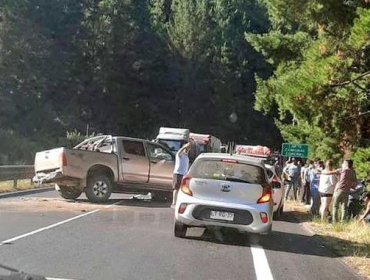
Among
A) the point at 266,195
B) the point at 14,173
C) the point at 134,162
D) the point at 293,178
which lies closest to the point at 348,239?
the point at 266,195

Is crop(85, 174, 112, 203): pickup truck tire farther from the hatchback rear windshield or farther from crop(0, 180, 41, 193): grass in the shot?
the hatchback rear windshield

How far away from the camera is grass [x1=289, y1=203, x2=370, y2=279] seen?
1072 centimetres

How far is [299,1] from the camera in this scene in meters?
16.7

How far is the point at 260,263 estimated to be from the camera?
33.1 ft

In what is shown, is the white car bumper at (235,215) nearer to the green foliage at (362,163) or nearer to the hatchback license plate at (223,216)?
the hatchback license plate at (223,216)

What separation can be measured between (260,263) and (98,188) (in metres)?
9.41

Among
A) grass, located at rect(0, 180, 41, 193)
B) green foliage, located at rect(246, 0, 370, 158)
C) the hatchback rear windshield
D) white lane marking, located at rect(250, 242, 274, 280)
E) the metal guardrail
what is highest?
green foliage, located at rect(246, 0, 370, 158)

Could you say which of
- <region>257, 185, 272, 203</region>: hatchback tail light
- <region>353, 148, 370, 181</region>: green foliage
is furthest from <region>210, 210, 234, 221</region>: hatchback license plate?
<region>353, 148, 370, 181</region>: green foliage

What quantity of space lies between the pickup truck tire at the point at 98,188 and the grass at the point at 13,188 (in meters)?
3.26

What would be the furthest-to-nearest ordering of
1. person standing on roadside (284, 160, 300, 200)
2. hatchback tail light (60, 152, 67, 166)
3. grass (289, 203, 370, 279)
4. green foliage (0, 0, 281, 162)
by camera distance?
1. green foliage (0, 0, 281, 162)
2. person standing on roadside (284, 160, 300, 200)
3. hatchback tail light (60, 152, 67, 166)
4. grass (289, 203, 370, 279)

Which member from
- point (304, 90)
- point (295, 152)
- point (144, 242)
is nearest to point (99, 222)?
point (144, 242)

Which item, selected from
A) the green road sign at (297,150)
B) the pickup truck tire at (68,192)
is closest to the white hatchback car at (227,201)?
the pickup truck tire at (68,192)

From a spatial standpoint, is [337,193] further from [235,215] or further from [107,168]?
[107,168]

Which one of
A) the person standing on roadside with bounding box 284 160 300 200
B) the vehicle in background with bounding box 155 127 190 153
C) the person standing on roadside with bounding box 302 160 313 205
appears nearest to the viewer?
the person standing on roadside with bounding box 302 160 313 205
